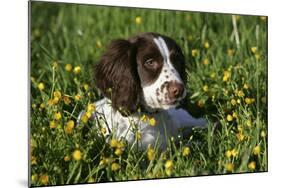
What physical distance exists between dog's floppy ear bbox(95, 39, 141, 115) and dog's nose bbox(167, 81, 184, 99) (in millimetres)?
226

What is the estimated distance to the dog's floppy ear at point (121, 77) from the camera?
3777mm

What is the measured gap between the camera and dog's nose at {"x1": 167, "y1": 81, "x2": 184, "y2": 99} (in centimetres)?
365

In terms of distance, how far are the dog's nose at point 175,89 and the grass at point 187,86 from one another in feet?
1.12

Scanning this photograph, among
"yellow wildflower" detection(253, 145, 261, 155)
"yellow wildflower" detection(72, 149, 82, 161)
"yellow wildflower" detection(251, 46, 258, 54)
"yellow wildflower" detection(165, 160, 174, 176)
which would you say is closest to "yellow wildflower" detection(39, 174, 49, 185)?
"yellow wildflower" detection(72, 149, 82, 161)

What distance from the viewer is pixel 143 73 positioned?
3771 mm

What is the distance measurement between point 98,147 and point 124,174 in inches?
9.2

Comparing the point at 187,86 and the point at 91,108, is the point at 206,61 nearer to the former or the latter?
the point at 187,86

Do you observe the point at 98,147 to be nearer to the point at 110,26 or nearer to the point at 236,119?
the point at 236,119

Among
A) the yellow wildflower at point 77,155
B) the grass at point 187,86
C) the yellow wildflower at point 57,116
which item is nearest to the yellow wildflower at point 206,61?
the grass at point 187,86

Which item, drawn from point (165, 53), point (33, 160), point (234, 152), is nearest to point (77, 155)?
point (33, 160)

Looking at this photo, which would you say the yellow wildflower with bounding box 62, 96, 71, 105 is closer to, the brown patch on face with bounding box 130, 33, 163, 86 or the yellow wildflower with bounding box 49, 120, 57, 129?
the yellow wildflower with bounding box 49, 120, 57, 129

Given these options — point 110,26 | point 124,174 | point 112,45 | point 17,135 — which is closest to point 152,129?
point 124,174

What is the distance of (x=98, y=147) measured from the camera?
3.79m

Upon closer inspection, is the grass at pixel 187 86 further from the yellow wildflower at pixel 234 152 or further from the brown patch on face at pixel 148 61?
the brown patch on face at pixel 148 61
